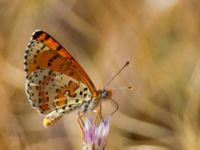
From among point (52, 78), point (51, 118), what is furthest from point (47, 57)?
point (51, 118)

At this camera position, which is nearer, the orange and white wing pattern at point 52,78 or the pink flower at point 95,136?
the pink flower at point 95,136

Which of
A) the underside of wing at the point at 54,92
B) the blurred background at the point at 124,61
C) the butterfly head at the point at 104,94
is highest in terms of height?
the blurred background at the point at 124,61

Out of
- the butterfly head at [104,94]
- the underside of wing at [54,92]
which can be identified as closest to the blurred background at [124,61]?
the underside of wing at [54,92]

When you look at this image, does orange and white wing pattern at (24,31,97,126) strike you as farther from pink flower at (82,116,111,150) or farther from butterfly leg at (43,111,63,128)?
pink flower at (82,116,111,150)

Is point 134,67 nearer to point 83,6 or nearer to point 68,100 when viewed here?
point 83,6

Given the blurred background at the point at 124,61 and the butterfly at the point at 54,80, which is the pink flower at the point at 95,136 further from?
the blurred background at the point at 124,61

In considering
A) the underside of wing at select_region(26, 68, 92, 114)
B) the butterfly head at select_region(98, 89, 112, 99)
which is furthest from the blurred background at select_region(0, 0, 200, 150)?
the butterfly head at select_region(98, 89, 112, 99)

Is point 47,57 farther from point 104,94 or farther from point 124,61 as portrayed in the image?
point 124,61

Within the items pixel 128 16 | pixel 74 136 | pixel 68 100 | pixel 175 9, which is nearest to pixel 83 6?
pixel 128 16
